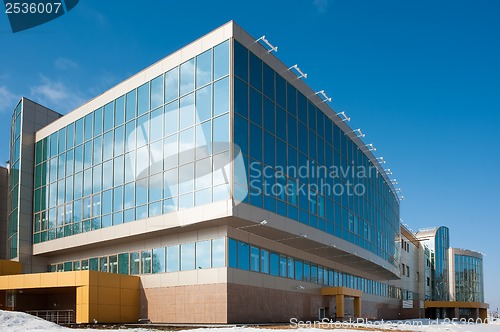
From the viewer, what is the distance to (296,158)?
38656 mm

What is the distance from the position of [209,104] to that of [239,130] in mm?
2570

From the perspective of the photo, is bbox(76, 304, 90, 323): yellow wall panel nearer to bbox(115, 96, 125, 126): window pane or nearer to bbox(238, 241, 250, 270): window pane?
bbox(238, 241, 250, 270): window pane

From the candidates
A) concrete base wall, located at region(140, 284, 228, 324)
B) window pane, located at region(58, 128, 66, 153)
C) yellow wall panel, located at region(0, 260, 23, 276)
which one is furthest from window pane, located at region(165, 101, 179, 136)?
yellow wall panel, located at region(0, 260, 23, 276)

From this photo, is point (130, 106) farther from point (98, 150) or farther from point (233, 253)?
point (233, 253)

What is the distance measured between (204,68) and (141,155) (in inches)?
307

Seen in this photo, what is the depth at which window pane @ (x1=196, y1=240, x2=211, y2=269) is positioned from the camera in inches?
1326

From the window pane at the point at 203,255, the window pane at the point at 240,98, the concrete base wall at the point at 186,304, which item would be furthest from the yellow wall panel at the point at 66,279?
the window pane at the point at 240,98

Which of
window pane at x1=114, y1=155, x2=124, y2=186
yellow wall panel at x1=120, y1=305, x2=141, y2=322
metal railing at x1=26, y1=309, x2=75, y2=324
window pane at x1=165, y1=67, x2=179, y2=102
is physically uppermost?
window pane at x1=165, y1=67, x2=179, y2=102

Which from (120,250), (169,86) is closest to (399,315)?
(120,250)

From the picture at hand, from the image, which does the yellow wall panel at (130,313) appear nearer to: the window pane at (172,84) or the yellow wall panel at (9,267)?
the yellow wall panel at (9,267)

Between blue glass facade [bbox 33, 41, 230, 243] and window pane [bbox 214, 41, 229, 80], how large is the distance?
60 millimetres

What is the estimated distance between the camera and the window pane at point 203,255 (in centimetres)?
3369

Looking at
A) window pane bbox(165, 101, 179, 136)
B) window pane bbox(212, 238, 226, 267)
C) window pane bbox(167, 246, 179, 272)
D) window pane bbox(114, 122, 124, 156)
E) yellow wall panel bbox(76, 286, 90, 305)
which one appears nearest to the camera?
window pane bbox(212, 238, 226, 267)

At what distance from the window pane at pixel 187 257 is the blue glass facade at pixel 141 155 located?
2.62m
